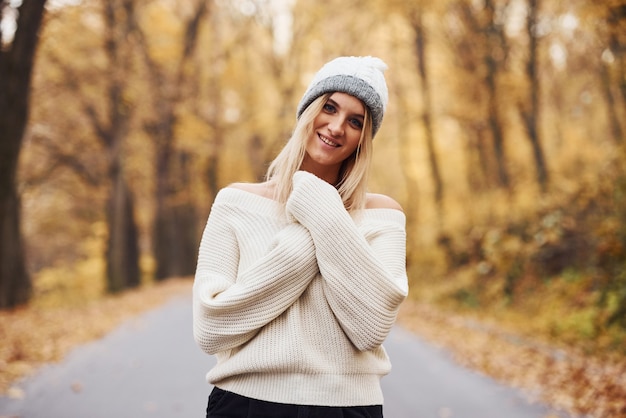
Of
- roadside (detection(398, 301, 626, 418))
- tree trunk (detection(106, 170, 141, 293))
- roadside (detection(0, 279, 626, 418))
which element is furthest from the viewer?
tree trunk (detection(106, 170, 141, 293))

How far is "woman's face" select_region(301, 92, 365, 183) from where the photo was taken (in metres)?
2.53

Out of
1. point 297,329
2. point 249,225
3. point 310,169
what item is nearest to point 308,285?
point 297,329

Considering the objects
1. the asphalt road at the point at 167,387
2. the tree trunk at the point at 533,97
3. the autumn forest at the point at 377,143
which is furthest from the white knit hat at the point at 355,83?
the tree trunk at the point at 533,97

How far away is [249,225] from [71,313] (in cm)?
1311

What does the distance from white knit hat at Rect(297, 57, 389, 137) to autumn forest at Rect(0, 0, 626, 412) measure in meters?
7.72

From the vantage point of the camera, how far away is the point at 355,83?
8.22 ft

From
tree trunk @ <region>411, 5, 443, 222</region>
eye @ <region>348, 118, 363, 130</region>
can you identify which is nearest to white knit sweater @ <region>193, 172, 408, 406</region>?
eye @ <region>348, 118, 363, 130</region>

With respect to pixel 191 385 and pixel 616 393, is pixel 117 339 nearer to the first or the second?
pixel 191 385

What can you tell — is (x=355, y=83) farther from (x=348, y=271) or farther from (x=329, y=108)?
(x=348, y=271)

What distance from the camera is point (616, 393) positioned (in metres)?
6.89

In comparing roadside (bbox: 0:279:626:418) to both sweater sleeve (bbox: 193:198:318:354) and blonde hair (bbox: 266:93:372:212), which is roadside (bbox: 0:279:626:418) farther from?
sweater sleeve (bbox: 193:198:318:354)

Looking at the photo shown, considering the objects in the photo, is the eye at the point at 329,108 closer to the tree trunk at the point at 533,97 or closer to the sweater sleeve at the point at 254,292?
the sweater sleeve at the point at 254,292

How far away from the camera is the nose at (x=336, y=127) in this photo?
250cm

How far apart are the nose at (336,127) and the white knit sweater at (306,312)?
0.24 meters
